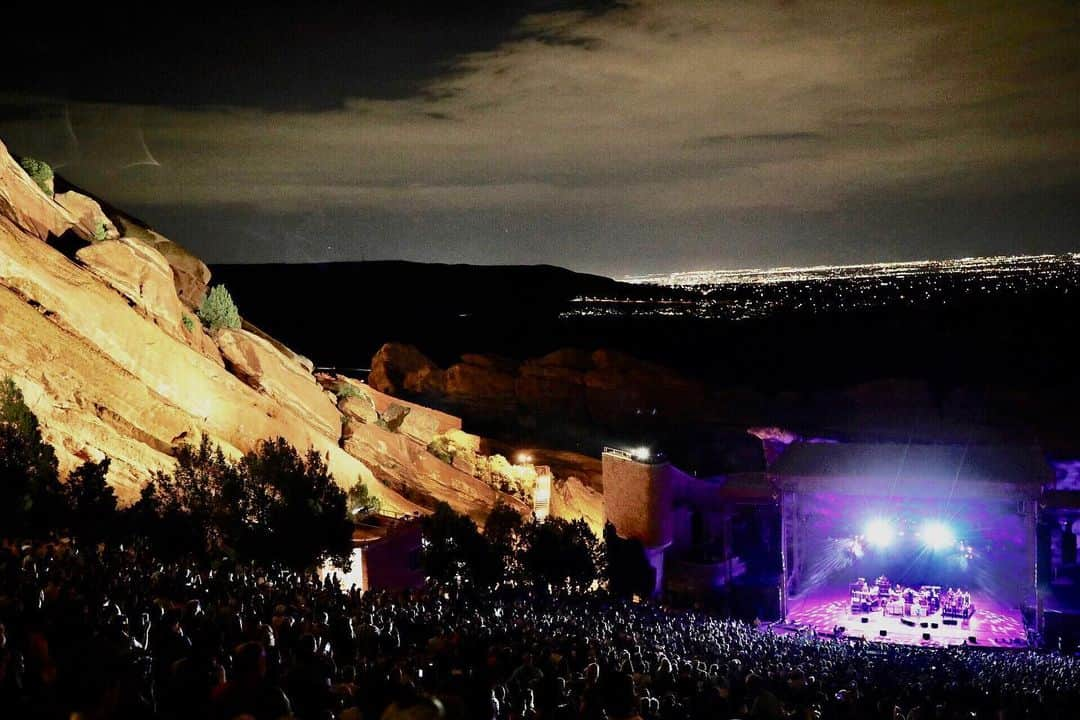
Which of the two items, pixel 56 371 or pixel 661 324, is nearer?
pixel 56 371

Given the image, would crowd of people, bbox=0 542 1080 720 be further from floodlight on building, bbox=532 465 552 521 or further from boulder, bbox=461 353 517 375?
boulder, bbox=461 353 517 375

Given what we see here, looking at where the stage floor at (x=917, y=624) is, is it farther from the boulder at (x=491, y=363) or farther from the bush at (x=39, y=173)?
the boulder at (x=491, y=363)

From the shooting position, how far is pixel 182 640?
845cm

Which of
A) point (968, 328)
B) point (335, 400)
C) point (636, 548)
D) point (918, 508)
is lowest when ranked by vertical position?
point (636, 548)

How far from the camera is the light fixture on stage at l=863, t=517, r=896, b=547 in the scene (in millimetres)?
30641

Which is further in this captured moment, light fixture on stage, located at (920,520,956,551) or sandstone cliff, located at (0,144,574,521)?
light fixture on stage, located at (920,520,956,551)

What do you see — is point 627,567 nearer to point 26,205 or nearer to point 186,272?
point 186,272

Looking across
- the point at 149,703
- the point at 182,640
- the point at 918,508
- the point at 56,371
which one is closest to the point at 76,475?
the point at 56,371

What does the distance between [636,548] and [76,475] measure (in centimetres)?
1844

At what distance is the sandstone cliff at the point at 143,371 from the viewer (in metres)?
21.9

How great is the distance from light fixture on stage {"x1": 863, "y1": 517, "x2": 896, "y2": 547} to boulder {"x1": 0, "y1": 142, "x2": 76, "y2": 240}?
91.9ft

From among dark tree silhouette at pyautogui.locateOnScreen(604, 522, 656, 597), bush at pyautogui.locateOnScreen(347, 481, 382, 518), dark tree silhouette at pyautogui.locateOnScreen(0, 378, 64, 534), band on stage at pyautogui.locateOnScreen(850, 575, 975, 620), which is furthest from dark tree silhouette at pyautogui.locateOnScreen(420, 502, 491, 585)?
band on stage at pyautogui.locateOnScreen(850, 575, 975, 620)

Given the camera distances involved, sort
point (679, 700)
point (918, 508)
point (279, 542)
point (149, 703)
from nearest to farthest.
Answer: point (149, 703), point (679, 700), point (279, 542), point (918, 508)

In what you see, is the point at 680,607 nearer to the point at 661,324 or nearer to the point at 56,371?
the point at 56,371
